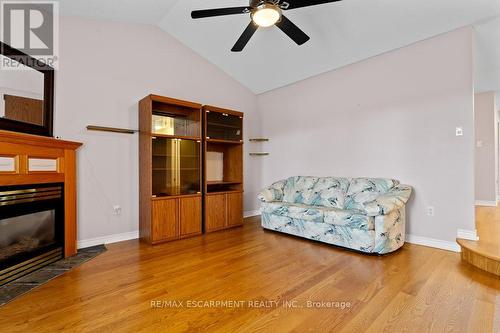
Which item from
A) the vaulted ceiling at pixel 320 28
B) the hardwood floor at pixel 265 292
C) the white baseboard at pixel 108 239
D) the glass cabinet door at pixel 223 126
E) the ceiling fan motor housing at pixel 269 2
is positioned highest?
the vaulted ceiling at pixel 320 28

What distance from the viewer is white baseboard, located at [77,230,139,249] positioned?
326 cm

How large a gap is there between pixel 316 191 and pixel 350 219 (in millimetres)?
1044

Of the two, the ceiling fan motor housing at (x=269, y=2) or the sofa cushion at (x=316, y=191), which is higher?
the ceiling fan motor housing at (x=269, y=2)

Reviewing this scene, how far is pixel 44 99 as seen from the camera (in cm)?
291

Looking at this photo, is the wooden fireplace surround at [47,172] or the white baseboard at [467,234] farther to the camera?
the white baseboard at [467,234]

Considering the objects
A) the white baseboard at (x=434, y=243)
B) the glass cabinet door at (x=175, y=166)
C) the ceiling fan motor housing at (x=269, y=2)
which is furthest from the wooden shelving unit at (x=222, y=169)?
the white baseboard at (x=434, y=243)

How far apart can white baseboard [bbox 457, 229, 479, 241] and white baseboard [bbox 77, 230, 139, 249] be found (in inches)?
171

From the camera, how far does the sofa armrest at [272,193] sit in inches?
162

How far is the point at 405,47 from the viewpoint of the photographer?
3492 mm

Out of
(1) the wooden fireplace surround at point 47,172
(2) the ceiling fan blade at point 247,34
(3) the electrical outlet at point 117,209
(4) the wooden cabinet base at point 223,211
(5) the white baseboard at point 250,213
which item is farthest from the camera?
(5) the white baseboard at point 250,213

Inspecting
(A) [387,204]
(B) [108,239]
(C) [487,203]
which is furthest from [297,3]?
(C) [487,203]

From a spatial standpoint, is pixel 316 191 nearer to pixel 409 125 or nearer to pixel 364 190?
pixel 364 190

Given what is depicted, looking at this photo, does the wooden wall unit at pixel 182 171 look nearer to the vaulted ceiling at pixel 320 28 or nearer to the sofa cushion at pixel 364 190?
the vaulted ceiling at pixel 320 28

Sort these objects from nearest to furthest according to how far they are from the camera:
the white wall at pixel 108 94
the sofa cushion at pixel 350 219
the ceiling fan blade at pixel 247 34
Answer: the ceiling fan blade at pixel 247 34
the sofa cushion at pixel 350 219
the white wall at pixel 108 94
